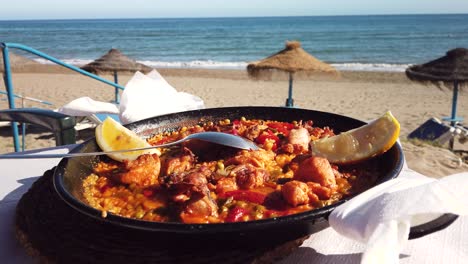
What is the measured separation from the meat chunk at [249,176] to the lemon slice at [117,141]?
49 cm

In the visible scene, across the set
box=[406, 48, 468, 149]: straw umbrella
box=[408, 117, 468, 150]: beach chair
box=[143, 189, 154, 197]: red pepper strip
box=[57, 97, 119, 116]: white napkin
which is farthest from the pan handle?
box=[406, 48, 468, 149]: straw umbrella

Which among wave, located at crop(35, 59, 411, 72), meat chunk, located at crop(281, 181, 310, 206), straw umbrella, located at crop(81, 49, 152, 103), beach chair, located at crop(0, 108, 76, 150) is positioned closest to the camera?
meat chunk, located at crop(281, 181, 310, 206)

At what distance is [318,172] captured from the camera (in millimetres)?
1379

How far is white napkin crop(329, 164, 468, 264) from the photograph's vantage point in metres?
0.83

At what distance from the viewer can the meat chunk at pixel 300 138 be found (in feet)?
5.84

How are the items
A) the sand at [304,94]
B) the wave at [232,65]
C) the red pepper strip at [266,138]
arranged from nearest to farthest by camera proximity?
1. the red pepper strip at [266,138]
2. the sand at [304,94]
3. the wave at [232,65]

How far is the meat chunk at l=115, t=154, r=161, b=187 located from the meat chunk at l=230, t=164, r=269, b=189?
0.30 metres

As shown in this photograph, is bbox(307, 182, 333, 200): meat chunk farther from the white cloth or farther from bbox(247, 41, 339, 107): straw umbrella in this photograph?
bbox(247, 41, 339, 107): straw umbrella

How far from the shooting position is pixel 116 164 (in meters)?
1.76

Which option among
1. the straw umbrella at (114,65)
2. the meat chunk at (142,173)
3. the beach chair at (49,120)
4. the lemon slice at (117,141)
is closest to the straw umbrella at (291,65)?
the straw umbrella at (114,65)

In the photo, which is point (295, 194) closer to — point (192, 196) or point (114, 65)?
point (192, 196)

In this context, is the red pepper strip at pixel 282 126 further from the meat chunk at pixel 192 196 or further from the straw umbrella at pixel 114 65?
the straw umbrella at pixel 114 65

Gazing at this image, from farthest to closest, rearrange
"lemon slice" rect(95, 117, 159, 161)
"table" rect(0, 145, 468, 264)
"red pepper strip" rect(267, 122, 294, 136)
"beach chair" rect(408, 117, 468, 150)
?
"beach chair" rect(408, 117, 468, 150), "red pepper strip" rect(267, 122, 294, 136), "lemon slice" rect(95, 117, 159, 161), "table" rect(0, 145, 468, 264)

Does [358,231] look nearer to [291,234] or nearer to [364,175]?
[291,234]
